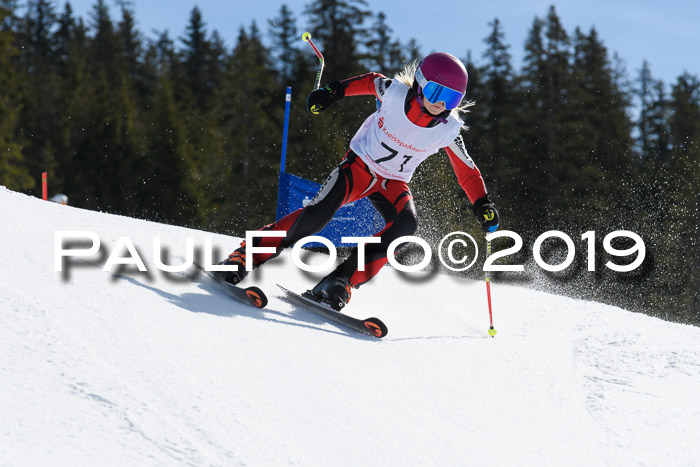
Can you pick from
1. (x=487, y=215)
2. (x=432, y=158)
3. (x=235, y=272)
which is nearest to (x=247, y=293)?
(x=235, y=272)

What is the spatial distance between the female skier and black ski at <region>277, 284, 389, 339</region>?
0.07 m

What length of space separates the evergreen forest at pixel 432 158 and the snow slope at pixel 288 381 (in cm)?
2113

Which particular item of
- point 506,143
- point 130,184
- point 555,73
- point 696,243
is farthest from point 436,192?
point 130,184

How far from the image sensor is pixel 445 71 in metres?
4.26

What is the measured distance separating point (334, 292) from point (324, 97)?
4.60ft

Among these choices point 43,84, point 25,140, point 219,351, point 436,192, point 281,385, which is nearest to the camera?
point 281,385

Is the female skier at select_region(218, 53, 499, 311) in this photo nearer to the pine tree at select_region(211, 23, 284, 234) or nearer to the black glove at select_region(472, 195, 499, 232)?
the black glove at select_region(472, 195, 499, 232)

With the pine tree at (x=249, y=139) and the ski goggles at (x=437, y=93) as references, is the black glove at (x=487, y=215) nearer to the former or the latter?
the ski goggles at (x=437, y=93)

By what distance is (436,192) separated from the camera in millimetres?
28984

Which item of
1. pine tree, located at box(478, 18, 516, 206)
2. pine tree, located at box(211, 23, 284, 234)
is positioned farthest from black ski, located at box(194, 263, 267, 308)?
pine tree, located at box(478, 18, 516, 206)

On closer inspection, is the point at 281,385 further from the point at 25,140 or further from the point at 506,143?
the point at 25,140

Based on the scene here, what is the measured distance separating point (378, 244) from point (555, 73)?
107 ft

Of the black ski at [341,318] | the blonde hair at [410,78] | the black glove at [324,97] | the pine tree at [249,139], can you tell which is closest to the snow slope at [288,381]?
the black ski at [341,318]

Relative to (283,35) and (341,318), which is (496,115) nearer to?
(283,35)
